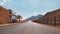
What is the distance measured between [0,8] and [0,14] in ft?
10.7

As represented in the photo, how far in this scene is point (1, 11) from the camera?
2879 inches

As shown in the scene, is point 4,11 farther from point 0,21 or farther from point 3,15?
point 0,21

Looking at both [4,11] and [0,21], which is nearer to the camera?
[0,21]

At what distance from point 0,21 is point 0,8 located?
679 cm

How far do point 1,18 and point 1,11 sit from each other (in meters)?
3.57

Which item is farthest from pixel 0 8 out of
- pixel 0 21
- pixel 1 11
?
pixel 0 21

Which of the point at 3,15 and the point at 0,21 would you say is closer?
the point at 0,21

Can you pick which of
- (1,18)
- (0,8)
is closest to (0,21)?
(1,18)

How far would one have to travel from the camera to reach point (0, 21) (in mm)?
71000

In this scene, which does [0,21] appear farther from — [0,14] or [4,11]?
[4,11]

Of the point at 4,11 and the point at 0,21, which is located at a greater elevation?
the point at 4,11

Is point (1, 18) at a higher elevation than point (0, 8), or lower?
lower

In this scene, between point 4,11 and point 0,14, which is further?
point 4,11

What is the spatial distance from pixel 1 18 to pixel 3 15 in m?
3.57
